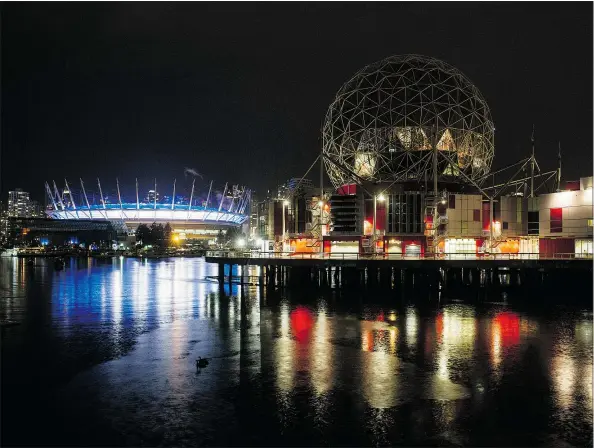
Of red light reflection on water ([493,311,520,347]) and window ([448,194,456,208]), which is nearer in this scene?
red light reflection on water ([493,311,520,347])

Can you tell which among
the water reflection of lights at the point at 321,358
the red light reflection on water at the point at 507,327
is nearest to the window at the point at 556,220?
the red light reflection on water at the point at 507,327

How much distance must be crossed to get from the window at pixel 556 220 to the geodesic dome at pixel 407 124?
795 centimetres

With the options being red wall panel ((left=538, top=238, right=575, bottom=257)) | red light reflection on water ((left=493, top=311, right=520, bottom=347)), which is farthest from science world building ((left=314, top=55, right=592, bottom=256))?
red light reflection on water ((left=493, top=311, right=520, bottom=347))

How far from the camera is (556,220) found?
5141 cm

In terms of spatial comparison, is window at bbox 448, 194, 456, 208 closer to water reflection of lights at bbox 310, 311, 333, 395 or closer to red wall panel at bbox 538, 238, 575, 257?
red wall panel at bbox 538, 238, 575, 257

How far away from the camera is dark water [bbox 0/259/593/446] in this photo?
14227 millimetres

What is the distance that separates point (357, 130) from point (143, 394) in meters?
42.1

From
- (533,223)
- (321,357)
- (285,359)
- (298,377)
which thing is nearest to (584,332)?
(321,357)

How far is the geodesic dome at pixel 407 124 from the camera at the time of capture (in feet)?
177

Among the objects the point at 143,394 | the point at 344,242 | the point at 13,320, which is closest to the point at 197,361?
the point at 143,394

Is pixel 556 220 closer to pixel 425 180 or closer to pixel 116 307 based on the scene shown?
pixel 425 180

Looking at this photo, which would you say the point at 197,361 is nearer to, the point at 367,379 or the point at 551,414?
the point at 367,379

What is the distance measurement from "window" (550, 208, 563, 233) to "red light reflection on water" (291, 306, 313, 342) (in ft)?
87.5

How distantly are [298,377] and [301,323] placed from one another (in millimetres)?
10986
